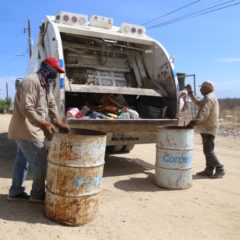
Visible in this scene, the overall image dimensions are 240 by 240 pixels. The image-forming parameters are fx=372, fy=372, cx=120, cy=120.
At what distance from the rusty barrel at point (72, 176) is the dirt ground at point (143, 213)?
0.46 ft

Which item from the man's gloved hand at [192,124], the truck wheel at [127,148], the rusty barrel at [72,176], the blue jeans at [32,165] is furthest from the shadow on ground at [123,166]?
the rusty barrel at [72,176]

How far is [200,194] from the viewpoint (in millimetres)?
5223

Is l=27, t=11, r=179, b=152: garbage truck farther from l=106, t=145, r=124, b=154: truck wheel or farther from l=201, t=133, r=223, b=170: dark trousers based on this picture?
l=201, t=133, r=223, b=170: dark trousers

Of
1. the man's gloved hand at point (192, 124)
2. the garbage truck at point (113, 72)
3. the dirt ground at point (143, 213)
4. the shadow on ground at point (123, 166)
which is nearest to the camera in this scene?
the dirt ground at point (143, 213)

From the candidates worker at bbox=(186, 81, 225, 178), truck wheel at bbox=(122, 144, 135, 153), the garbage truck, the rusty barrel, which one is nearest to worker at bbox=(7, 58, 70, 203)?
the rusty barrel

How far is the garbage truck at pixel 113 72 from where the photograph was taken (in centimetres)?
604

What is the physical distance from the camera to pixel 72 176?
3.79 m

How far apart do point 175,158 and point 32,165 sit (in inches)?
85.6

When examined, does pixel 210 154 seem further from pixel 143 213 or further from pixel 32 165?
pixel 32 165

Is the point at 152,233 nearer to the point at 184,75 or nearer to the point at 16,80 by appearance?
the point at 184,75

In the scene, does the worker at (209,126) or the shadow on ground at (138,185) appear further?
the worker at (209,126)

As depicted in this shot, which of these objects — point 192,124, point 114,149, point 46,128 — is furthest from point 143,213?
point 114,149

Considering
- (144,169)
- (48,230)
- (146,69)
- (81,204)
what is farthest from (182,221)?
(146,69)

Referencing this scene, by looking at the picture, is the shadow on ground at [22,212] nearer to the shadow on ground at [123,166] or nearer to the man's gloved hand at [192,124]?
the shadow on ground at [123,166]
